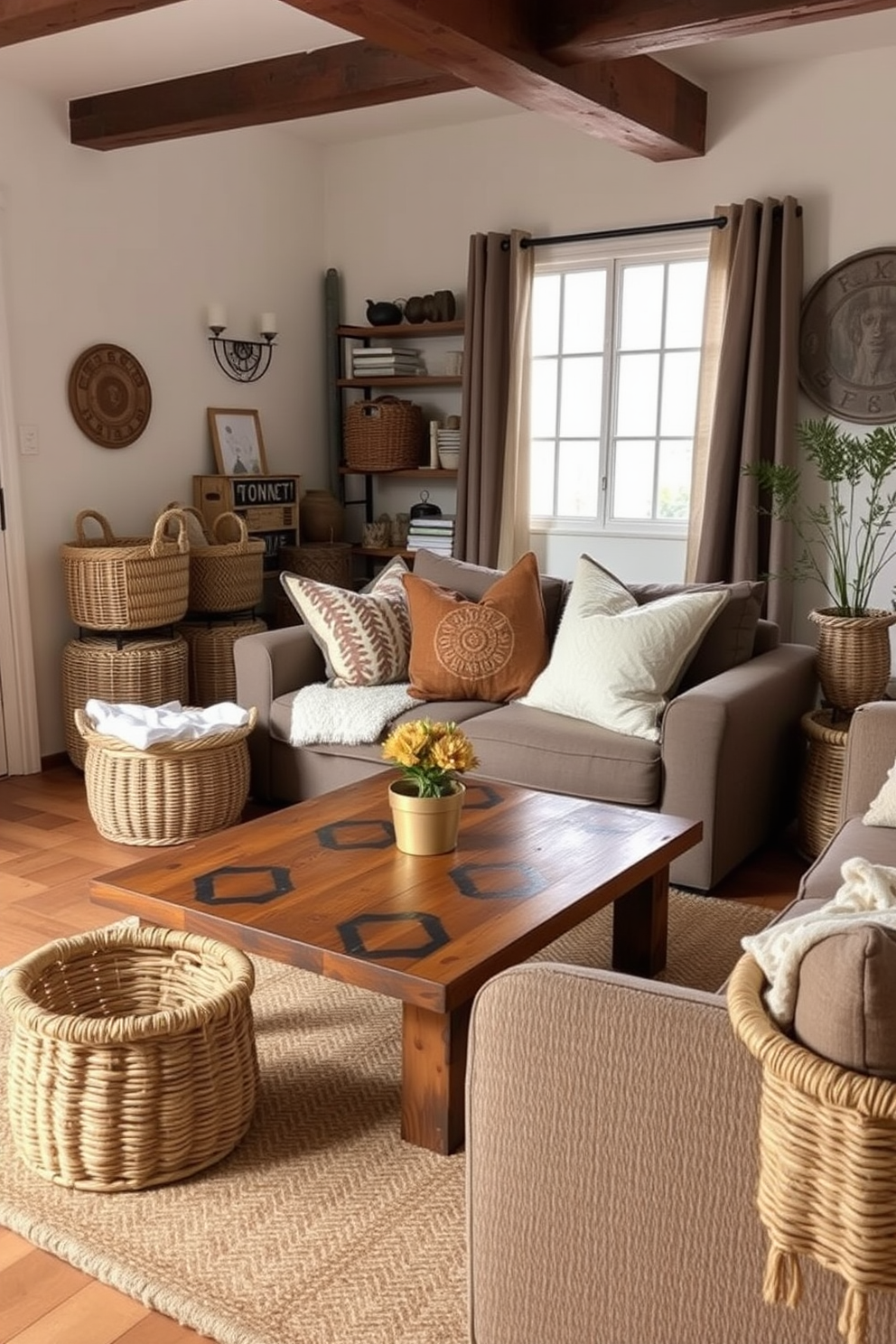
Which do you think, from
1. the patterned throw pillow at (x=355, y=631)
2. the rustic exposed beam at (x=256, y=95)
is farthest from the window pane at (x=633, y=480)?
the rustic exposed beam at (x=256, y=95)

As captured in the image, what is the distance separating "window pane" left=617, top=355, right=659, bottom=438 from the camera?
5.07 metres

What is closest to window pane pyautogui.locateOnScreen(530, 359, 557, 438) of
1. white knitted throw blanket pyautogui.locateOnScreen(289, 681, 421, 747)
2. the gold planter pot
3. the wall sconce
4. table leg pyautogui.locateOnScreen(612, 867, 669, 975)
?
the wall sconce

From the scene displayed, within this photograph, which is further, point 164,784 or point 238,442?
point 238,442

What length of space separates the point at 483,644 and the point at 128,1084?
6.84 ft

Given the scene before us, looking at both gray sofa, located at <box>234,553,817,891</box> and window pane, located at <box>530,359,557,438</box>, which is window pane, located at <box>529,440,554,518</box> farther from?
gray sofa, located at <box>234,553,817,891</box>

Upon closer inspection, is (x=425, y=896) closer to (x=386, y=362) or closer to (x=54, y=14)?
(x=54, y=14)

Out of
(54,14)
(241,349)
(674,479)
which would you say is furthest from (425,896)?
(241,349)

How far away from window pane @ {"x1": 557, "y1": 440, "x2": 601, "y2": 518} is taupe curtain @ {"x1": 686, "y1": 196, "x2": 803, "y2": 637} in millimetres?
588

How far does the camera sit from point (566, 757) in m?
3.40

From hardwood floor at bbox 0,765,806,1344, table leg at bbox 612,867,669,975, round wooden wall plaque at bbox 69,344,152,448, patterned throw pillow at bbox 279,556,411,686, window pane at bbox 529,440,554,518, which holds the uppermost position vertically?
round wooden wall plaque at bbox 69,344,152,448

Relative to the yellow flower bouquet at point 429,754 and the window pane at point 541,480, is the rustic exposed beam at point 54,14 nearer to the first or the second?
the yellow flower bouquet at point 429,754

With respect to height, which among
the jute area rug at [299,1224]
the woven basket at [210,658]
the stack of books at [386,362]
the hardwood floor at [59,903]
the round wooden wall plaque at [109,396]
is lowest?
the hardwood floor at [59,903]

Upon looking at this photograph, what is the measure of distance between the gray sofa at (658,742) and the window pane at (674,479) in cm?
114

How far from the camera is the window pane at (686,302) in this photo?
193 inches
